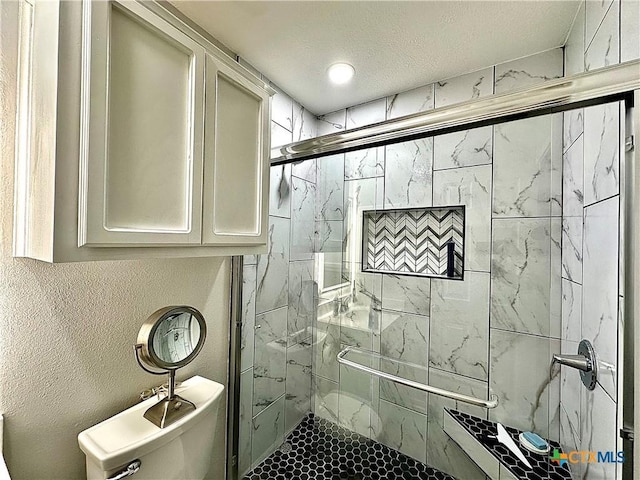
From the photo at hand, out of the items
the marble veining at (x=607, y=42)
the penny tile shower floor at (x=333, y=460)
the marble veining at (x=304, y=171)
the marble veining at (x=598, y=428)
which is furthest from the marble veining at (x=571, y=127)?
the penny tile shower floor at (x=333, y=460)

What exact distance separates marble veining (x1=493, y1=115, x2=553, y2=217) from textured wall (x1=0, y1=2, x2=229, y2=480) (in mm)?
1373

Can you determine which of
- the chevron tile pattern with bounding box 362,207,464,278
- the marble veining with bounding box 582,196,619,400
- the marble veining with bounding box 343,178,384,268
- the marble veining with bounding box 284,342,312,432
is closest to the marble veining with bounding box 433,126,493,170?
the chevron tile pattern with bounding box 362,207,464,278

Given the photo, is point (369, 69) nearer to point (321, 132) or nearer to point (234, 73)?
point (321, 132)

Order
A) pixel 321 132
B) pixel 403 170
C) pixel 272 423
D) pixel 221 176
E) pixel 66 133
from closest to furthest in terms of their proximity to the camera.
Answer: pixel 66 133, pixel 221 176, pixel 403 170, pixel 272 423, pixel 321 132

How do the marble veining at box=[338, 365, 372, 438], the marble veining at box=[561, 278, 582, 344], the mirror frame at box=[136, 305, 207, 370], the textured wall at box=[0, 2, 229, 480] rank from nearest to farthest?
the textured wall at box=[0, 2, 229, 480] → the mirror frame at box=[136, 305, 207, 370] → the marble veining at box=[561, 278, 582, 344] → the marble veining at box=[338, 365, 372, 438]

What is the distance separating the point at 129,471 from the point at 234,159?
3.19ft

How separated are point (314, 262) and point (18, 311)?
1127 mm

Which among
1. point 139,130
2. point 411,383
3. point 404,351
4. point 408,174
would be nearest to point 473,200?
point 408,174

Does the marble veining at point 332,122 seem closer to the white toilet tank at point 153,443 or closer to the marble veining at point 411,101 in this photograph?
the marble veining at point 411,101

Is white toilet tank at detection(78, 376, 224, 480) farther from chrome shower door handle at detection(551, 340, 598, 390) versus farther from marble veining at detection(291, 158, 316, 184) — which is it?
chrome shower door handle at detection(551, 340, 598, 390)

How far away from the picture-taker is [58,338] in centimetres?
84

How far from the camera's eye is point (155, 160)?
2.55ft

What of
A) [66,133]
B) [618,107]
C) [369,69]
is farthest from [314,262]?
[618,107]

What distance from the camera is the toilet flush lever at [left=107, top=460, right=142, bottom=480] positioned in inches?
29.9
